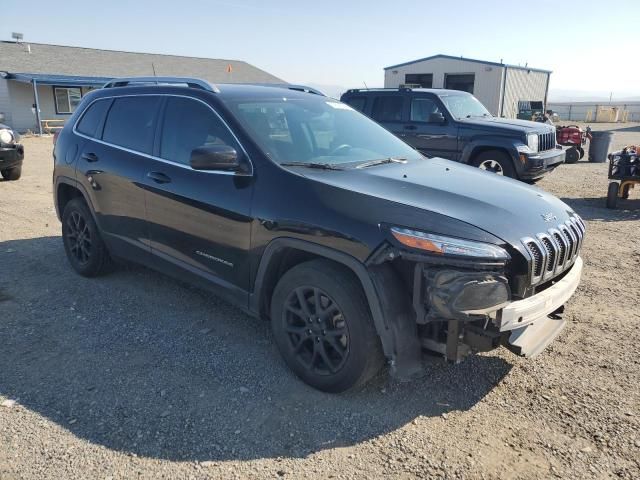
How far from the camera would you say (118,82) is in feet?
16.9

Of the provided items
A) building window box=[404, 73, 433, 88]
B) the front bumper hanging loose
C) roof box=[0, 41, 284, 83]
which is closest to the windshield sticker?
the front bumper hanging loose

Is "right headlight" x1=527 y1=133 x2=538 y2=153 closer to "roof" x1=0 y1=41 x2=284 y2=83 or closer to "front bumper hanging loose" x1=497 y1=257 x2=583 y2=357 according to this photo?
"front bumper hanging loose" x1=497 y1=257 x2=583 y2=357

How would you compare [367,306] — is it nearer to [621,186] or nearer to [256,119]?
[256,119]

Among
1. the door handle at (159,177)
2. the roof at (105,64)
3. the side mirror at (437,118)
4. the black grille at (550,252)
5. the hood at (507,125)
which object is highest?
the roof at (105,64)

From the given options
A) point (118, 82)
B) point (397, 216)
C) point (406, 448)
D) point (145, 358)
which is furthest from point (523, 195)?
point (118, 82)

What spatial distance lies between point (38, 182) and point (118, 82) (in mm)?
7303

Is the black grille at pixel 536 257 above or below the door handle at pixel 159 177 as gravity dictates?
below

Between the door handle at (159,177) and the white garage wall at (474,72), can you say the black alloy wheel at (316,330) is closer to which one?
the door handle at (159,177)

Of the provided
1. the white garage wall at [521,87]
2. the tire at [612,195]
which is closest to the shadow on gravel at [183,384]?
the tire at [612,195]

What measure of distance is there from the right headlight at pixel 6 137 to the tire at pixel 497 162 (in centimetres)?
907

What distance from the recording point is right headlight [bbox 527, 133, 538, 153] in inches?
374

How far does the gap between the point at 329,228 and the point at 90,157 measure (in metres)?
2.98

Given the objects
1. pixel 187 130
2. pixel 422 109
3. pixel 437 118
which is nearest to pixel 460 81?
pixel 422 109

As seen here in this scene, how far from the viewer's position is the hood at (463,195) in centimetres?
297
